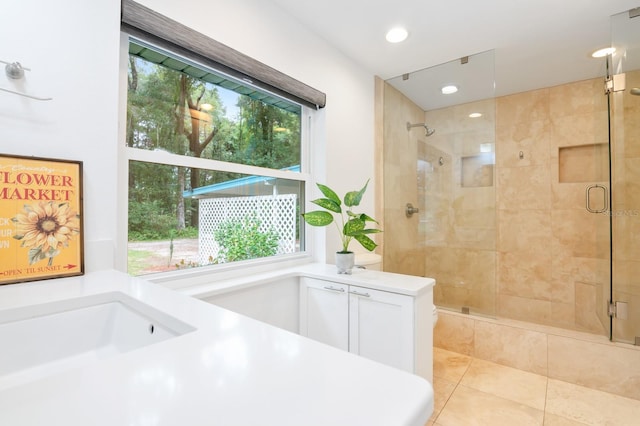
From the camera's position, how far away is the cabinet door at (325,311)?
1830mm

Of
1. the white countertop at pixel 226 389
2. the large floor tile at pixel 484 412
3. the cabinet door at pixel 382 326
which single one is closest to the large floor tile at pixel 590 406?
the large floor tile at pixel 484 412

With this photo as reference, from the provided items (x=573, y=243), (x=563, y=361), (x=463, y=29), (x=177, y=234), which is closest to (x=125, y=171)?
(x=177, y=234)

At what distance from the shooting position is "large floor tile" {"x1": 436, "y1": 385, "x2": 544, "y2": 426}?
170cm

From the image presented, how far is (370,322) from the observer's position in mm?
1729

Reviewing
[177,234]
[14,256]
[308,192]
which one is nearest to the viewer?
[14,256]

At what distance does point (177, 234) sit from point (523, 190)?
3.26 meters

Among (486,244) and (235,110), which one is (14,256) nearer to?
(235,110)

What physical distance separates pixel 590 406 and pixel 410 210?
6.32 ft

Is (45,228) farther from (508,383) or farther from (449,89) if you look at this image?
(449,89)

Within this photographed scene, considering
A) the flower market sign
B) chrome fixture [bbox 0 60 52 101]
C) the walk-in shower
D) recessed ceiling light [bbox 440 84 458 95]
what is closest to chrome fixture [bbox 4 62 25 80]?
chrome fixture [bbox 0 60 52 101]

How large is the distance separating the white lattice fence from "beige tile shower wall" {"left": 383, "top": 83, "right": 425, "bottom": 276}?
1.06 meters

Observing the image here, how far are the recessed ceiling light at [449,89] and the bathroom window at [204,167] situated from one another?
1509 millimetres

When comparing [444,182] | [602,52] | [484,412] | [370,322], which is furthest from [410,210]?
[602,52]

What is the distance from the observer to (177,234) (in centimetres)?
165
